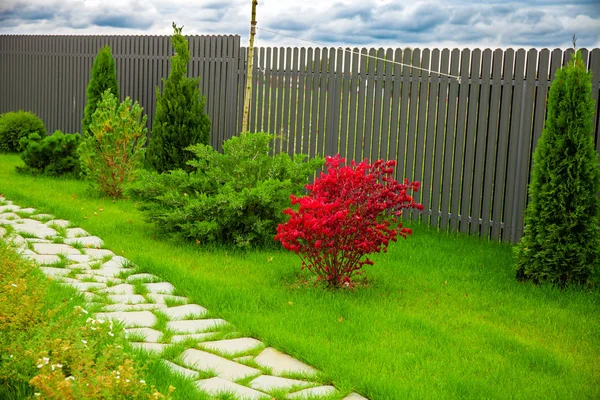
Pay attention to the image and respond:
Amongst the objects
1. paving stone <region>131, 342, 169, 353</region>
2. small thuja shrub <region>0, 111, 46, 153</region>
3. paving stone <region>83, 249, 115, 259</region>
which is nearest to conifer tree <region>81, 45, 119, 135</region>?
small thuja shrub <region>0, 111, 46, 153</region>

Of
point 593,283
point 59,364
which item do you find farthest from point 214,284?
point 593,283

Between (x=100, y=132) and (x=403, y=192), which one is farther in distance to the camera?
(x=100, y=132)

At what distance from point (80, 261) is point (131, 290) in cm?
105

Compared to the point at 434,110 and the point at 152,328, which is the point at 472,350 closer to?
the point at 152,328

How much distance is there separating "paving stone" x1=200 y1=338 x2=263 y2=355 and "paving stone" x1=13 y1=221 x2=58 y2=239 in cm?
354

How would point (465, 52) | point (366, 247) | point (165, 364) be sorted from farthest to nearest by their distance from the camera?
point (465, 52) → point (366, 247) → point (165, 364)

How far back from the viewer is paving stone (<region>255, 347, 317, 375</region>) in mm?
4065

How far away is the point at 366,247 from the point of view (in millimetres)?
5570

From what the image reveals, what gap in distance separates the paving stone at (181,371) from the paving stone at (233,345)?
0.35 meters

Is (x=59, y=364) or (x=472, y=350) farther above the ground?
(x=59, y=364)

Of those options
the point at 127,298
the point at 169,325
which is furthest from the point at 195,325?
the point at 127,298

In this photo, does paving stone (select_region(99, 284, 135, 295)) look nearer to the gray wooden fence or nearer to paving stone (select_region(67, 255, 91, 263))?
paving stone (select_region(67, 255, 91, 263))

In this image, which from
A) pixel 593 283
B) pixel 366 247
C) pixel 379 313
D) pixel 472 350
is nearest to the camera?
pixel 472 350

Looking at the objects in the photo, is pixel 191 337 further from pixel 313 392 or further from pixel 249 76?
pixel 249 76
